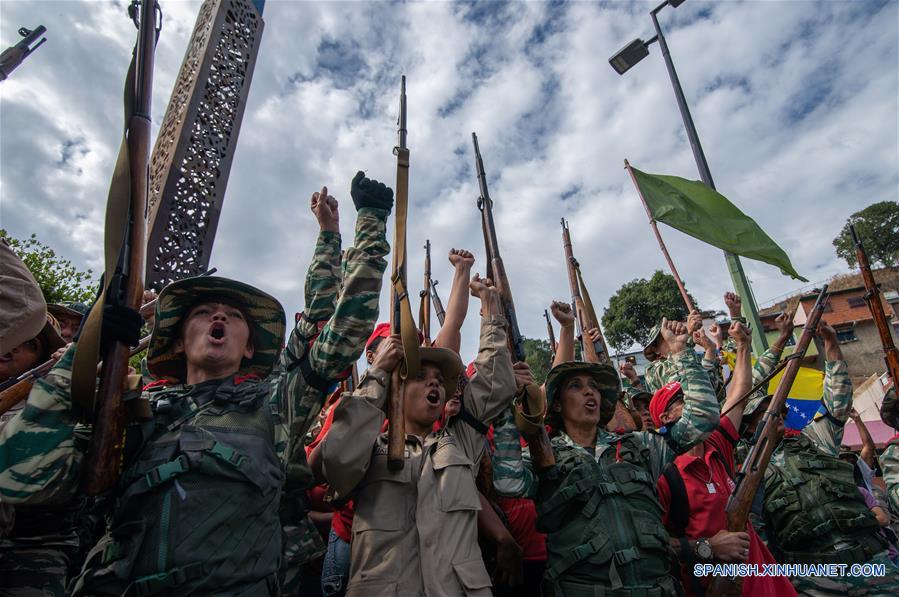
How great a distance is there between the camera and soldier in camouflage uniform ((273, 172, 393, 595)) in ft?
7.09

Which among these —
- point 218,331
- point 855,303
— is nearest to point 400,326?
point 218,331

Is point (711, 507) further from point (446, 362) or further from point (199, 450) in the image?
point (199, 450)

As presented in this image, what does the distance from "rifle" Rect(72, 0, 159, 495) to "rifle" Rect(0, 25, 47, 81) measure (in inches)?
161

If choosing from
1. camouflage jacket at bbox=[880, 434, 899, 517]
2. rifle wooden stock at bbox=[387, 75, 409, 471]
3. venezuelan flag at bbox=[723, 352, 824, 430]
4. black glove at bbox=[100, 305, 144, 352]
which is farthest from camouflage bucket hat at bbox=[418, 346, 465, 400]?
venezuelan flag at bbox=[723, 352, 824, 430]

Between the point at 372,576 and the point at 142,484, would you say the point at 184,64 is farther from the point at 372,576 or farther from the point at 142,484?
the point at 372,576

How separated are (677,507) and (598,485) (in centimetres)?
92

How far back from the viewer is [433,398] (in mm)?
2803

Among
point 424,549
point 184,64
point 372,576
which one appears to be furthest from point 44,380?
point 184,64

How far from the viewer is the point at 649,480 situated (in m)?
2.94

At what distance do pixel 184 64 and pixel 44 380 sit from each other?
17.3ft

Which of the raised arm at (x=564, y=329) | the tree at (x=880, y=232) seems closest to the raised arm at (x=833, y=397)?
the raised arm at (x=564, y=329)

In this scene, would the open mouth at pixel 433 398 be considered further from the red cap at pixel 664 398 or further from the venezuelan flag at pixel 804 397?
the venezuelan flag at pixel 804 397

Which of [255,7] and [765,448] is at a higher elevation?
[255,7]

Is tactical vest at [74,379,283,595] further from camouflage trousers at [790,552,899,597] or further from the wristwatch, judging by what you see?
camouflage trousers at [790,552,899,597]
